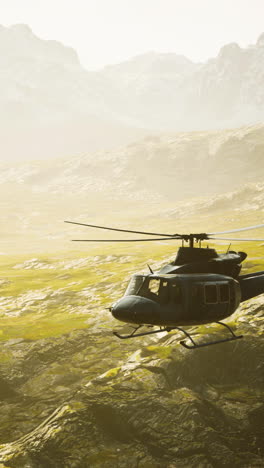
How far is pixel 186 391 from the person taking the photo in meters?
38.4

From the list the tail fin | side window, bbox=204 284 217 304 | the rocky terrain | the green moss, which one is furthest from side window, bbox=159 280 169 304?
the green moss

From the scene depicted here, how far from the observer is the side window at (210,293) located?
20.1 metres

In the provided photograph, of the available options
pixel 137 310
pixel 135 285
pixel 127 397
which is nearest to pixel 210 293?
pixel 135 285

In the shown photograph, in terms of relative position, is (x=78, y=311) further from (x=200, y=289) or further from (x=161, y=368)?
(x=200, y=289)

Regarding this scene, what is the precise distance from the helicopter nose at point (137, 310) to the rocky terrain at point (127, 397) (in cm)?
1862

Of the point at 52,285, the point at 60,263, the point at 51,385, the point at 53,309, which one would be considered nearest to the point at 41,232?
the point at 60,263

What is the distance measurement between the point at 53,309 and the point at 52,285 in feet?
41.9

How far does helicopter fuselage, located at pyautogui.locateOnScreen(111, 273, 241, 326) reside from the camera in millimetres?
18984

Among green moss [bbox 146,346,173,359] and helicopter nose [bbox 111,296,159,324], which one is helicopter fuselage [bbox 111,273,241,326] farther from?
green moss [bbox 146,346,173,359]

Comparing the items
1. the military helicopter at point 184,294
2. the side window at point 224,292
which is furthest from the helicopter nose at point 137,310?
the side window at point 224,292

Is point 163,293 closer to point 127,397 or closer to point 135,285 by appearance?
point 135,285

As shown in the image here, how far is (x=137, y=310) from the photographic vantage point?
18.8 m

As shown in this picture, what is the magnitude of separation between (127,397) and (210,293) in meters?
21.1

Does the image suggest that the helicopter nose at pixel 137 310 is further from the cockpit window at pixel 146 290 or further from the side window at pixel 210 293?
the side window at pixel 210 293
